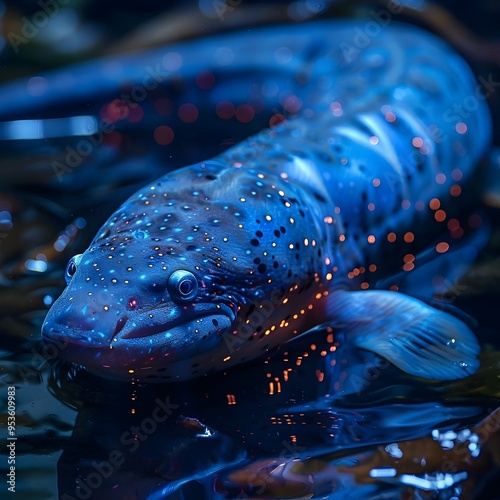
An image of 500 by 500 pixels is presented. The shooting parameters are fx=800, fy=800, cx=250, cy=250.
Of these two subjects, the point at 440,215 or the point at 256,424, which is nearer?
the point at 256,424

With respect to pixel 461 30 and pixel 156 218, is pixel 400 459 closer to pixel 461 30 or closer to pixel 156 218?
pixel 156 218

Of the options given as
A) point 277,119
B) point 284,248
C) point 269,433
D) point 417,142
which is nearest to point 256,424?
point 269,433

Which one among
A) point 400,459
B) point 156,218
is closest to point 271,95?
point 156,218

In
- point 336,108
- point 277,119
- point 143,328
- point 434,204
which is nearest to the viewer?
point 143,328

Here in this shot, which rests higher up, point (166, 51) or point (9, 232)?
point (166, 51)

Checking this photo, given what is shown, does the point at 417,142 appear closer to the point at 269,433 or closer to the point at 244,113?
the point at 244,113
